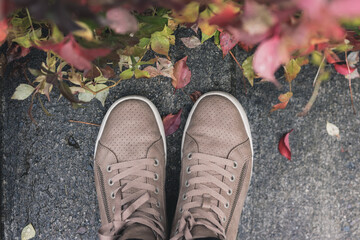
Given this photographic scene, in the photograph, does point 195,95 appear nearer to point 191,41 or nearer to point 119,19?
point 191,41

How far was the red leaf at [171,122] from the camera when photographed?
116 cm

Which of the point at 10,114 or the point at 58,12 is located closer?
the point at 58,12

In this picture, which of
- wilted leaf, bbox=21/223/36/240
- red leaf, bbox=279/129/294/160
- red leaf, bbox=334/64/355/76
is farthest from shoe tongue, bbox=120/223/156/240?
red leaf, bbox=334/64/355/76

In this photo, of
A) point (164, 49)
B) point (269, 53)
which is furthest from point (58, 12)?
point (164, 49)

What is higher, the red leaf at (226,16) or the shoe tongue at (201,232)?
the red leaf at (226,16)

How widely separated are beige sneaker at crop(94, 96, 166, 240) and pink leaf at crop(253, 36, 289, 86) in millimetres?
697

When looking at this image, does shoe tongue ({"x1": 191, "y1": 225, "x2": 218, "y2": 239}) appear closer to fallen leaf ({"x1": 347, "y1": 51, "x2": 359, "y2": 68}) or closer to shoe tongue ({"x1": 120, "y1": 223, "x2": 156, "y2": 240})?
shoe tongue ({"x1": 120, "y1": 223, "x2": 156, "y2": 240})

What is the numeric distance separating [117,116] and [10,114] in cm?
41

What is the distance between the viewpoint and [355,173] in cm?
118

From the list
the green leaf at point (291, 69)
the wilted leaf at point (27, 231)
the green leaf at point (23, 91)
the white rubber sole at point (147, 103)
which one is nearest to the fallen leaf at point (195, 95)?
the white rubber sole at point (147, 103)

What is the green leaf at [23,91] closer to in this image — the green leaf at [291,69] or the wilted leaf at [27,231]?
the wilted leaf at [27,231]

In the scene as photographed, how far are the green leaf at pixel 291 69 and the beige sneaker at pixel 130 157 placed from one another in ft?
1.55

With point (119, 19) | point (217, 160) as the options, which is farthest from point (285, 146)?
point (119, 19)

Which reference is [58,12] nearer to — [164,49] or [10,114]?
[164,49]
